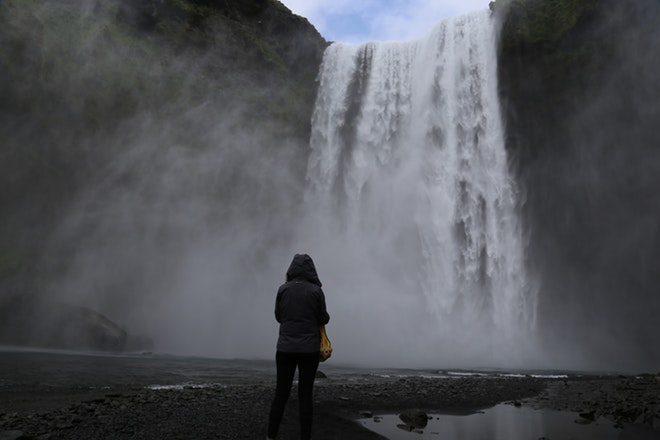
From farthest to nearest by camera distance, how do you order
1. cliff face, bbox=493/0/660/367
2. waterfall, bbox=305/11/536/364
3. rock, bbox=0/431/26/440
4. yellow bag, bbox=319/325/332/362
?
cliff face, bbox=493/0/660/367
waterfall, bbox=305/11/536/364
rock, bbox=0/431/26/440
yellow bag, bbox=319/325/332/362

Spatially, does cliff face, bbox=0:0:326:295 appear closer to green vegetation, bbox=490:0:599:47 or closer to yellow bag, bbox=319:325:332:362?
green vegetation, bbox=490:0:599:47

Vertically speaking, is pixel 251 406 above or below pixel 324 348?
below

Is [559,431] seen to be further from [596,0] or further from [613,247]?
[596,0]

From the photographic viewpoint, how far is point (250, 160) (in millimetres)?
30422

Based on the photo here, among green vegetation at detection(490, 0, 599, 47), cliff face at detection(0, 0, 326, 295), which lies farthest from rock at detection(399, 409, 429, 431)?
green vegetation at detection(490, 0, 599, 47)

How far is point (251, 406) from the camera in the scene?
25.3 ft

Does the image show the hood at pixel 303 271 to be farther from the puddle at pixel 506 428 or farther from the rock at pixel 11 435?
the rock at pixel 11 435

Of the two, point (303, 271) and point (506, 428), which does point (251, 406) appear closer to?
point (303, 271)

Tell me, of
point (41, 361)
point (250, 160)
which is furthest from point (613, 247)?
point (41, 361)

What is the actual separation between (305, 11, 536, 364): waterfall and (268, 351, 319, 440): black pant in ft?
56.4

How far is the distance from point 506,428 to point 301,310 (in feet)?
11.9

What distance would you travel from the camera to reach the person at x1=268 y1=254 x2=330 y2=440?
4871 millimetres

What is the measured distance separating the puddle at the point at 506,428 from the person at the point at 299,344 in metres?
1.58

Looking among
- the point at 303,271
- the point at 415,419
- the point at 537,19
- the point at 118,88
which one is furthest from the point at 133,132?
the point at 303,271
